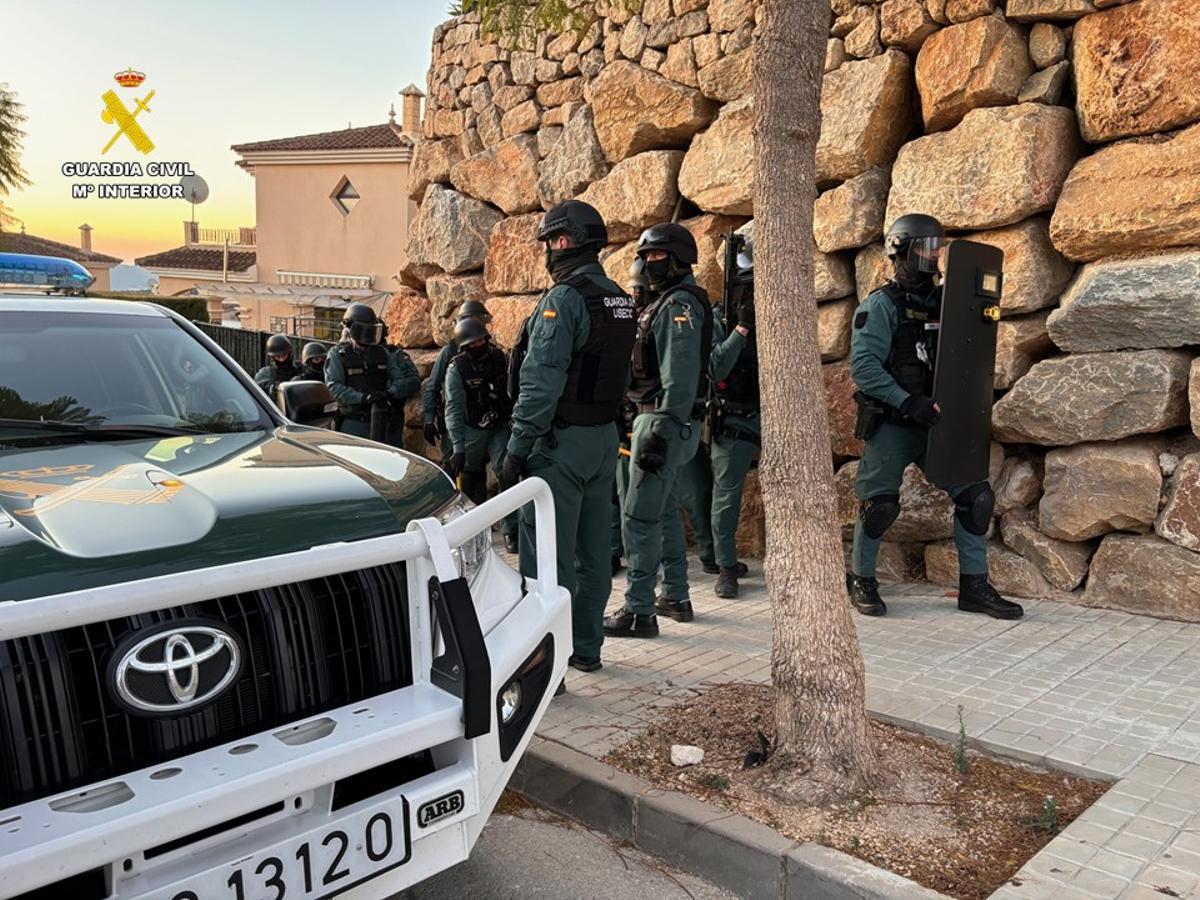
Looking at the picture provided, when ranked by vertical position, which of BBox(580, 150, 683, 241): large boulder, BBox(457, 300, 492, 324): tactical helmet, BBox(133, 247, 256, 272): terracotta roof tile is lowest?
BBox(457, 300, 492, 324): tactical helmet

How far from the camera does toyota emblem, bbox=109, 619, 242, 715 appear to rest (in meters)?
1.89

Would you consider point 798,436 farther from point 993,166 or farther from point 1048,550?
point 993,166

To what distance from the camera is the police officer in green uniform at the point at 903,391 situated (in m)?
5.51

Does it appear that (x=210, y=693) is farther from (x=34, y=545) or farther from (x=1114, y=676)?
(x=1114, y=676)

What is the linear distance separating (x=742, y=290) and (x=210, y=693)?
5.14m

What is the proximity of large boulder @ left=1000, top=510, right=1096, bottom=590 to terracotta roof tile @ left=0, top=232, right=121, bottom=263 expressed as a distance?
3283cm

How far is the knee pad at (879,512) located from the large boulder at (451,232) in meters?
5.28

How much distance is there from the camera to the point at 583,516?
4543 mm

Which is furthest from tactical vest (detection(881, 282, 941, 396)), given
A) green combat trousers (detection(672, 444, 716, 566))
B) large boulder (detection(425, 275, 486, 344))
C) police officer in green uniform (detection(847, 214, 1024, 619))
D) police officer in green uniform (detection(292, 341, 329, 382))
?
police officer in green uniform (detection(292, 341, 329, 382))

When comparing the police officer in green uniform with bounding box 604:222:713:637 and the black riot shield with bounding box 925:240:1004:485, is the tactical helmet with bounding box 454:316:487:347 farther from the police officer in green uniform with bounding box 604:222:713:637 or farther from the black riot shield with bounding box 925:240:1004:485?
the black riot shield with bounding box 925:240:1004:485

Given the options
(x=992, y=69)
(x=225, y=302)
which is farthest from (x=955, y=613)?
(x=225, y=302)

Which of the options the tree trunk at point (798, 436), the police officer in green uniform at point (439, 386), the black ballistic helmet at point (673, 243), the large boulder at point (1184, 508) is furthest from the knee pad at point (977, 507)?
the police officer in green uniform at point (439, 386)

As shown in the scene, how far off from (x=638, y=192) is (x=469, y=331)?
69.2 inches

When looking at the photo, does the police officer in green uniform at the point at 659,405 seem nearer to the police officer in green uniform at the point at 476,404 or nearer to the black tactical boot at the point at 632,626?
the black tactical boot at the point at 632,626
